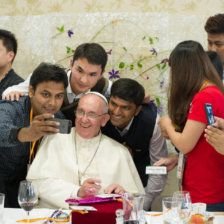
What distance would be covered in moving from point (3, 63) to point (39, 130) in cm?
164

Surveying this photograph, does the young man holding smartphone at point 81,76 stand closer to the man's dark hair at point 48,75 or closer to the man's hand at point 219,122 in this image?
the man's dark hair at point 48,75

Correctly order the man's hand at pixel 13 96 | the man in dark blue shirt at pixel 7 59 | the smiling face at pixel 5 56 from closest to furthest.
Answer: the man's hand at pixel 13 96 < the man in dark blue shirt at pixel 7 59 < the smiling face at pixel 5 56

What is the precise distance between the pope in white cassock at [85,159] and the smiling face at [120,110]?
142 millimetres

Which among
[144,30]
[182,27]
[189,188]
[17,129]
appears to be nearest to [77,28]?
[144,30]

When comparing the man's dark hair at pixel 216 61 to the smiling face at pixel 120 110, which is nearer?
the man's dark hair at pixel 216 61

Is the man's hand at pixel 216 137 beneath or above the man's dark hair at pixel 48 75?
beneath

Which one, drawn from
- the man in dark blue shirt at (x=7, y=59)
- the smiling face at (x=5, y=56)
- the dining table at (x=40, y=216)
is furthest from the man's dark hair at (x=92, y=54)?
the dining table at (x=40, y=216)

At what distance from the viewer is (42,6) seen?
4203mm

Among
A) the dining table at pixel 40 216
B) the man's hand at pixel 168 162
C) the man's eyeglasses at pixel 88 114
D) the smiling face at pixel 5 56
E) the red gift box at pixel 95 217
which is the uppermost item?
the smiling face at pixel 5 56

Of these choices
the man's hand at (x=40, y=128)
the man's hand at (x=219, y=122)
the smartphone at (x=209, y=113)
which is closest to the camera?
the smartphone at (x=209, y=113)

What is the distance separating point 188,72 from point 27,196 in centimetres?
135

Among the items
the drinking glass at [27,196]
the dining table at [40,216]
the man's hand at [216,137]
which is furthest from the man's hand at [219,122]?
the drinking glass at [27,196]

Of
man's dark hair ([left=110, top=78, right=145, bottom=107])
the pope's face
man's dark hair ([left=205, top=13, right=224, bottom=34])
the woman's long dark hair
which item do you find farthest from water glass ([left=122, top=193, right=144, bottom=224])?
man's dark hair ([left=205, top=13, right=224, bottom=34])

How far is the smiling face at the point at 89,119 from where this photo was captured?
314 centimetres
